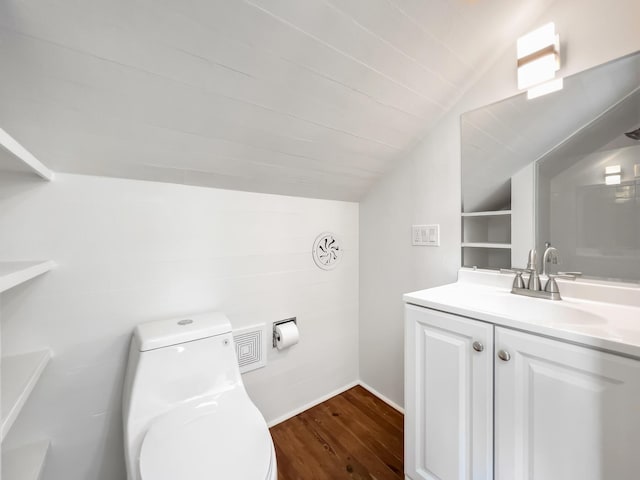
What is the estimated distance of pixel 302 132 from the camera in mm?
1294

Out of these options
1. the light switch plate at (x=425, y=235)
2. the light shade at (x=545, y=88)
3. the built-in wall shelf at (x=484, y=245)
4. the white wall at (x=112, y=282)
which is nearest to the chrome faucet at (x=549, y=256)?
the built-in wall shelf at (x=484, y=245)

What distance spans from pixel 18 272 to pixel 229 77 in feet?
2.98

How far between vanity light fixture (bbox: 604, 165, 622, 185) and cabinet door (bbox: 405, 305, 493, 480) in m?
0.76

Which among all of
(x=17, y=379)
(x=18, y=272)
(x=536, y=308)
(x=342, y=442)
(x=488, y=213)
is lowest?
(x=342, y=442)

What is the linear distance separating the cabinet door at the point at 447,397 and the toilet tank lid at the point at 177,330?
34.0 inches

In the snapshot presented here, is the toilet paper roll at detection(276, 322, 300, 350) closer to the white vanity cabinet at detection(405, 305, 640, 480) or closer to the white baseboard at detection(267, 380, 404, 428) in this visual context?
the white baseboard at detection(267, 380, 404, 428)

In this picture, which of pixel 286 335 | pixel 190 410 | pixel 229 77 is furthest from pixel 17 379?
pixel 229 77

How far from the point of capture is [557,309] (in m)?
1.04

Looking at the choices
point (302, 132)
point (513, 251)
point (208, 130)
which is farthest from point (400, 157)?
point (208, 130)

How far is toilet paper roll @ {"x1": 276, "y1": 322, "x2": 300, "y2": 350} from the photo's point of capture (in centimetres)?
159

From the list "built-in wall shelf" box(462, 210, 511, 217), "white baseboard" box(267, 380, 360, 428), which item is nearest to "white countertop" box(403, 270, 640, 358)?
"built-in wall shelf" box(462, 210, 511, 217)

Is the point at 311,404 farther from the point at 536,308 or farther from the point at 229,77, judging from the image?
the point at 229,77

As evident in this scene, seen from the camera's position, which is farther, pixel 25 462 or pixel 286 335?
pixel 286 335

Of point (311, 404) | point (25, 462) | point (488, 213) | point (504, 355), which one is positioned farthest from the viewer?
point (311, 404)
